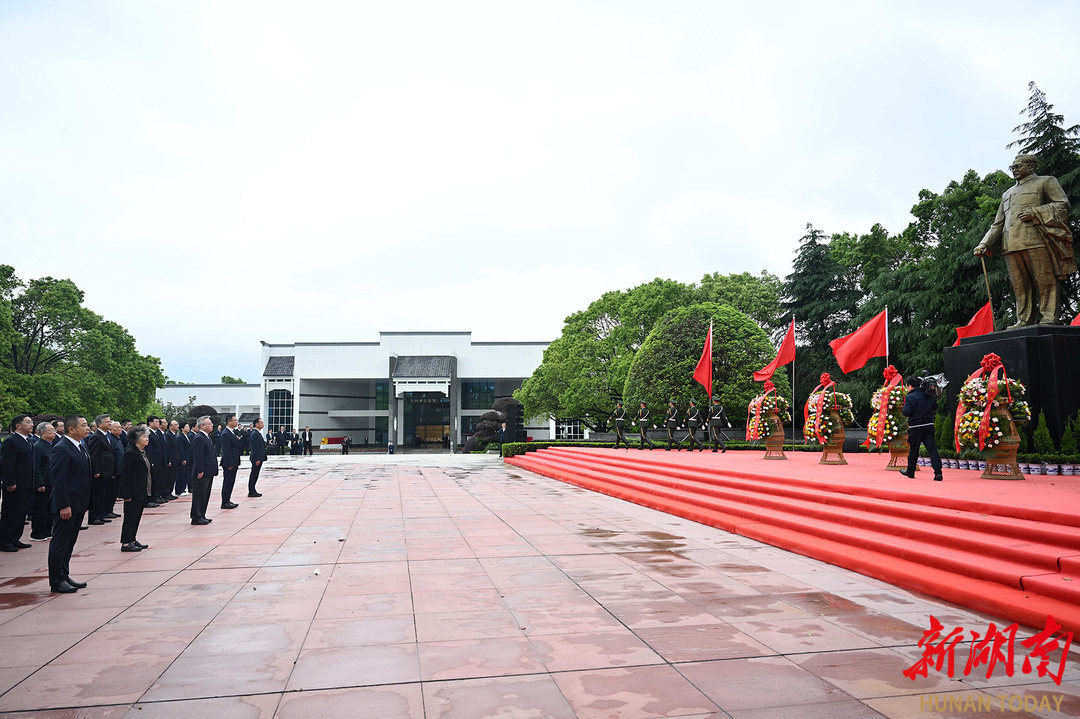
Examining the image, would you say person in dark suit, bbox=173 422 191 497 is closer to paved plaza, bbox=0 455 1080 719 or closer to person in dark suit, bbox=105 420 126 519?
person in dark suit, bbox=105 420 126 519

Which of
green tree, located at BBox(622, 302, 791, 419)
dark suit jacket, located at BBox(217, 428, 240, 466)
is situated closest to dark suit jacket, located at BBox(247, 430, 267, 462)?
dark suit jacket, located at BBox(217, 428, 240, 466)

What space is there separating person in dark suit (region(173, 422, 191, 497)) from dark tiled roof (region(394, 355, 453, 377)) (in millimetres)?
40195

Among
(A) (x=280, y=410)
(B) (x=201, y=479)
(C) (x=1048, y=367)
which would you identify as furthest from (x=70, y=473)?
(A) (x=280, y=410)

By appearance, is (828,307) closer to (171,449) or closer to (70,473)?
(171,449)

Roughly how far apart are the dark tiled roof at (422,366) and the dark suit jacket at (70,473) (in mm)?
48550

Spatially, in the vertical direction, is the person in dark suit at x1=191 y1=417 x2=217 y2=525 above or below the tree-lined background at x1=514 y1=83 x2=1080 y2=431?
below

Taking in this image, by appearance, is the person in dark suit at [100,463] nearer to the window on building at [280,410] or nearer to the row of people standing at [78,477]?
the row of people standing at [78,477]

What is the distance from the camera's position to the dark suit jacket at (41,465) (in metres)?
8.40

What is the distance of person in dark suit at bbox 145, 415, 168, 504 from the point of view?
476 inches

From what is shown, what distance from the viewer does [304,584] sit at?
20.4ft

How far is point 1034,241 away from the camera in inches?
426

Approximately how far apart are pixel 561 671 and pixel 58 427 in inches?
336

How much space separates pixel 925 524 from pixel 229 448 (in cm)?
1086

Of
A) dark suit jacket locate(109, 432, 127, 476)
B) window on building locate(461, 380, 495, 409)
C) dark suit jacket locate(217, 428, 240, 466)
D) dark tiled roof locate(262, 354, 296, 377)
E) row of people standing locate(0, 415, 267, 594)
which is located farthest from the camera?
window on building locate(461, 380, 495, 409)
